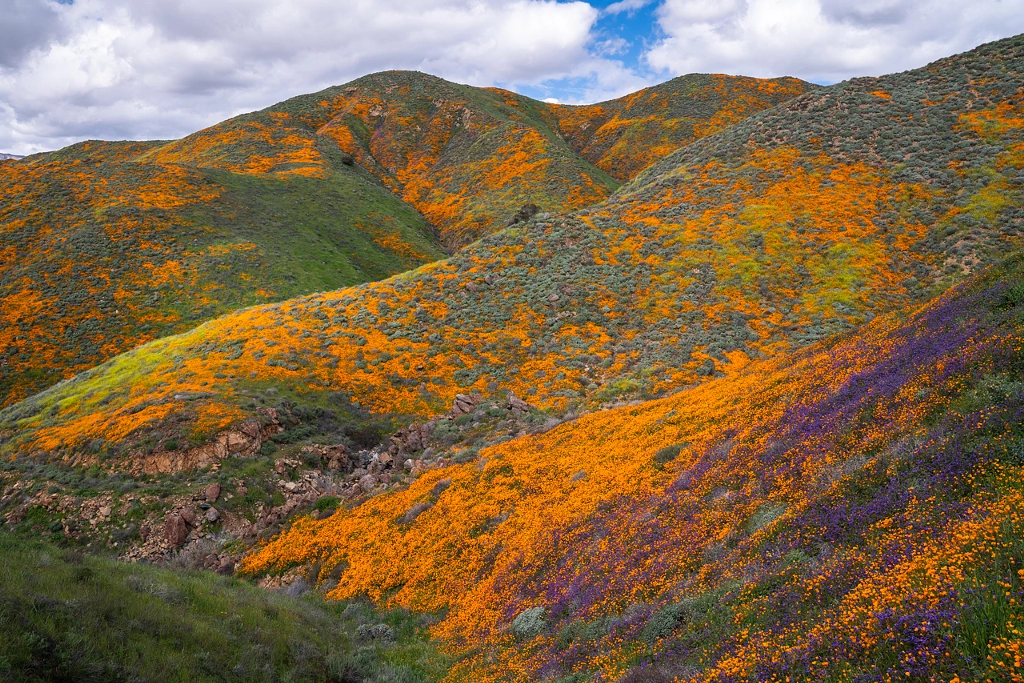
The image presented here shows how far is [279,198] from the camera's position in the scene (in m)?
70.5

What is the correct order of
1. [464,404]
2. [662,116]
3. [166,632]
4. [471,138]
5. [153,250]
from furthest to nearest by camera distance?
[662,116]
[471,138]
[153,250]
[464,404]
[166,632]

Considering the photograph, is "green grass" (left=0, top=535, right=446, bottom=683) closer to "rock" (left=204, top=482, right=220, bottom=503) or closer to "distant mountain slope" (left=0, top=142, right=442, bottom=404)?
"rock" (left=204, top=482, right=220, bottom=503)

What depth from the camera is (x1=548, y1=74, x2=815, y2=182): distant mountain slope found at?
99.2 meters

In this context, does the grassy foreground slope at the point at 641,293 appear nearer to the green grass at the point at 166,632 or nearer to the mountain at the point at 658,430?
the mountain at the point at 658,430

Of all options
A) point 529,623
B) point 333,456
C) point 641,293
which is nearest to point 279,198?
point 641,293

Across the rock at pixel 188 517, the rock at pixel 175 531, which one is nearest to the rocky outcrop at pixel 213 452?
the rock at pixel 188 517

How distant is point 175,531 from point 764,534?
1854 centimetres

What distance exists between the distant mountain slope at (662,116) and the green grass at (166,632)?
9468cm

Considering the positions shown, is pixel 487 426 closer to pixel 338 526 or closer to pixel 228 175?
pixel 338 526

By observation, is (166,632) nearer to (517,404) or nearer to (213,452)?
(213,452)

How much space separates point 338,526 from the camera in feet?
55.4

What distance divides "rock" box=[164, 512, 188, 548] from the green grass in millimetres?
6581

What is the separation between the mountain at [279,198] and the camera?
1682 inches

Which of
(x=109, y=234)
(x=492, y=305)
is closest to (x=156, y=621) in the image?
(x=492, y=305)
